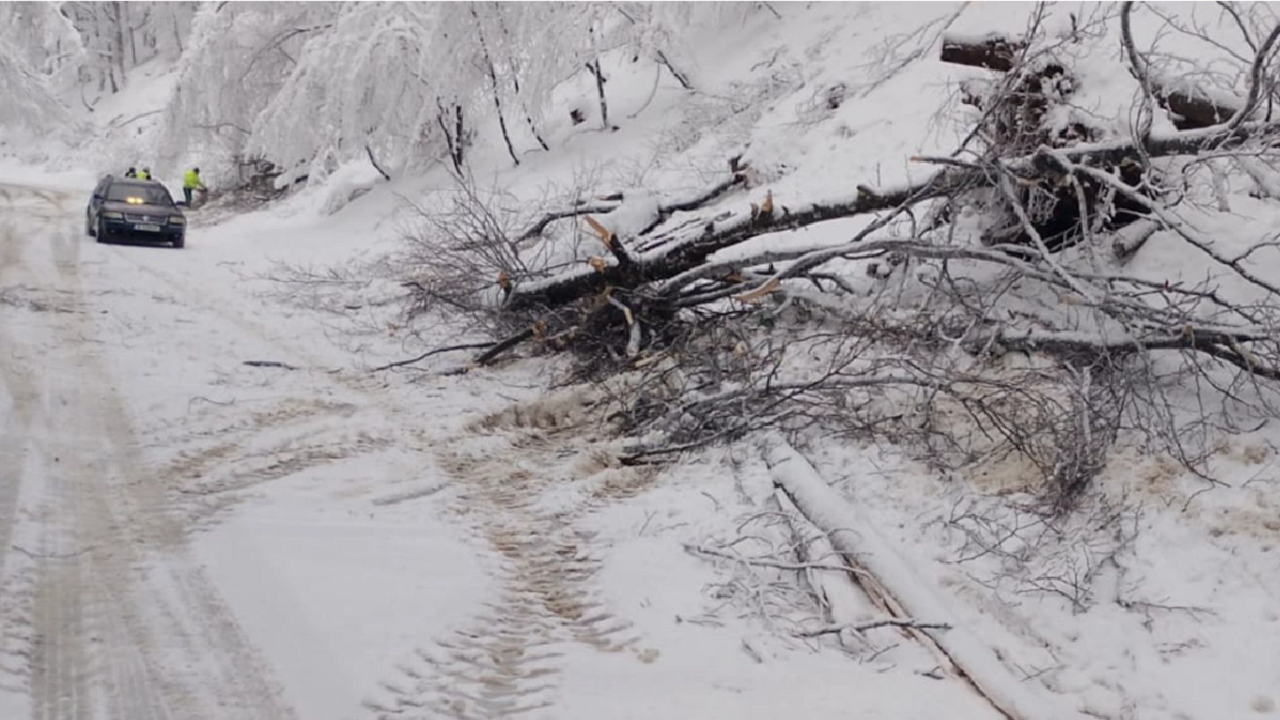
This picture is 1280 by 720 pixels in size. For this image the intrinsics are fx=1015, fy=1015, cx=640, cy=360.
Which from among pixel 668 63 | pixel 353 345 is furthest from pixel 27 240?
pixel 668 63

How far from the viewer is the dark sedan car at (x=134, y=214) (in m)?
17.7

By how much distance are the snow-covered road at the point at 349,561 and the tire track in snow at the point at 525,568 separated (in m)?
0.02

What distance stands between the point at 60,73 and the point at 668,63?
135 ft

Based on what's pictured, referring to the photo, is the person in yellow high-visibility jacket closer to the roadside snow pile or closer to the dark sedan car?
the roadside snow pile

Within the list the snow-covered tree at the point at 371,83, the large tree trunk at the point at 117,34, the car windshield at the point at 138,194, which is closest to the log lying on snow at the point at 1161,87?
the snow-covered tree at the point at 371,83

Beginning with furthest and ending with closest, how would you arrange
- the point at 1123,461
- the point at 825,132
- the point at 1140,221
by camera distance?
1. the point at 825,132
2. the point at 1140,221
3. the point at 1123,461

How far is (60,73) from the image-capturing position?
156 feet

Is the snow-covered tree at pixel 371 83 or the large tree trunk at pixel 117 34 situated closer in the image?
the snow-covered tree at pixel 371 83

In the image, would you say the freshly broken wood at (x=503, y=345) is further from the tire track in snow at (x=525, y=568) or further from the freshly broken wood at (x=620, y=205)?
the freshly broken wood at (x=620, y=205)

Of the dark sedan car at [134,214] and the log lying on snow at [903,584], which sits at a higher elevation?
the dark sedan car at [134,214]

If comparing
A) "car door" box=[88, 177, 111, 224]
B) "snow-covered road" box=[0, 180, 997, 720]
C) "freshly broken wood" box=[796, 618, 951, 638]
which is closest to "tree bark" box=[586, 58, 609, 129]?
"car door" box=[88, 177, 111, 224]

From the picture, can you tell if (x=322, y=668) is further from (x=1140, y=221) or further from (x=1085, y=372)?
(x=1140, y=221)

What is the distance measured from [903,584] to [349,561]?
109 inches

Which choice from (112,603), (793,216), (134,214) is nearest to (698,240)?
(793,216)
